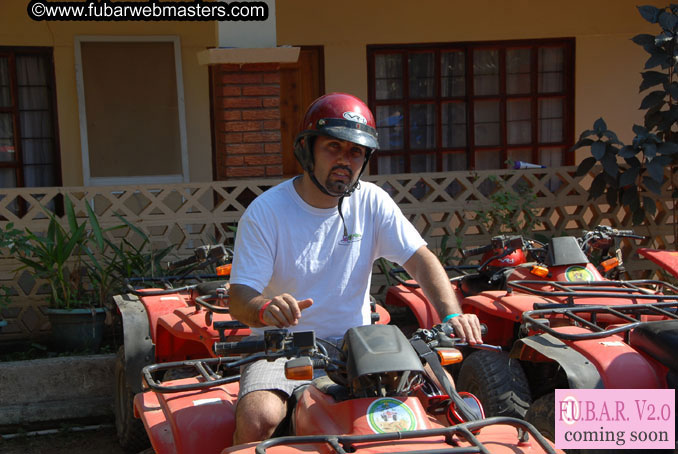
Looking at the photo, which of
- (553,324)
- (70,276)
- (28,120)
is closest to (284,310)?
(553,324)

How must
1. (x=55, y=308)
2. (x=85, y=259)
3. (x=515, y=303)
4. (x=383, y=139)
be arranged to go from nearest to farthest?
1. (x=515, y=303)
2. (x=55, y=308)
3. (x=85, y=259)
4. (x=383, y=139)

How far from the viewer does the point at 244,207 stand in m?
7.17

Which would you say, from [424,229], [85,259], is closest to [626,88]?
[424,229]

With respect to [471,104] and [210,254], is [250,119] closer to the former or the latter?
[210,254]

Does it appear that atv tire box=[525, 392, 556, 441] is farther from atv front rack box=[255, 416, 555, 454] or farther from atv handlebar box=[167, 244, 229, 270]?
atv handlebar box=[167, 244, 229, 270]

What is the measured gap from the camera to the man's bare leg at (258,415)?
8.47ft

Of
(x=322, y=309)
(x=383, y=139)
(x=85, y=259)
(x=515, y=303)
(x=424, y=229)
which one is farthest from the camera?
(x=383, y=139)

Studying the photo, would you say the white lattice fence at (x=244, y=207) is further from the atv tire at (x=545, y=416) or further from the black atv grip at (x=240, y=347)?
the black atv grip at (x=240, y=347)

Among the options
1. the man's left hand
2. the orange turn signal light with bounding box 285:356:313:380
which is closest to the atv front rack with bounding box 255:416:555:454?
the orange turn signal light with bounding box 285:356:313:380

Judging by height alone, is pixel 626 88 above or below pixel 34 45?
below

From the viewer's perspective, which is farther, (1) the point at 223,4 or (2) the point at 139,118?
(2) the point at 139,118

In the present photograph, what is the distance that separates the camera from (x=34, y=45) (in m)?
8.40

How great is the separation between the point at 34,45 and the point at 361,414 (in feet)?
24.6

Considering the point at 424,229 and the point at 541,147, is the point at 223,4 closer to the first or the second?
the point at 424,229
